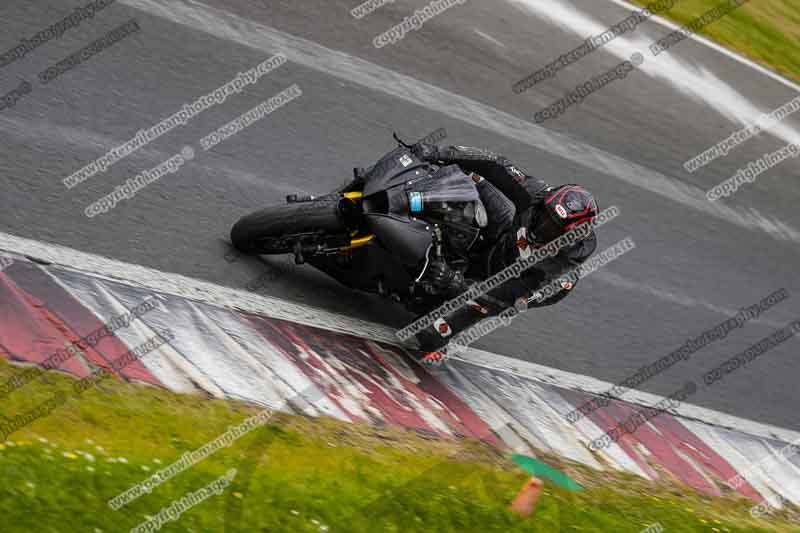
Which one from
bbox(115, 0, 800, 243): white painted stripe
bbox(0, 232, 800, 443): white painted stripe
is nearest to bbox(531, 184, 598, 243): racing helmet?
bbox(0, 232, 800, 443): white painted stripe

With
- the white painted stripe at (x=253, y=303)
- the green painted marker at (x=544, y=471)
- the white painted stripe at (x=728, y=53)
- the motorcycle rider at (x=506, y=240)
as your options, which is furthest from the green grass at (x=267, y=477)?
the white painted stripe at (x=728, y=53)

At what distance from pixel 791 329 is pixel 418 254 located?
239 inches

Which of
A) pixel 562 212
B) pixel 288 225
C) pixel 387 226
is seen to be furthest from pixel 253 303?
pixel 562 212

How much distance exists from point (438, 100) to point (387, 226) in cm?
459

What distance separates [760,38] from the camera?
55.2ft

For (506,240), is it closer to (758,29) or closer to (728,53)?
(728,53)

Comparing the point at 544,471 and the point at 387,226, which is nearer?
the point at 387,226

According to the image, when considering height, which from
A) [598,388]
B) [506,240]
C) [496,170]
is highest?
[496,170]

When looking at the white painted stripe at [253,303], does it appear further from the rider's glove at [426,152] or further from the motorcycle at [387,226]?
the rider's glove at [426,152]

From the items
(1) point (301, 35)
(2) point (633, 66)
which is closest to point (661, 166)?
(2) point (633, 66)

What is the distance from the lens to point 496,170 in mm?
7695

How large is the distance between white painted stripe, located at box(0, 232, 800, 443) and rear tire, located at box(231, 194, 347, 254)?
41 cm

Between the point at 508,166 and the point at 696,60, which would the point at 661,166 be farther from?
the point at 508,166

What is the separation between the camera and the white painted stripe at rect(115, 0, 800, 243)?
386 inches
